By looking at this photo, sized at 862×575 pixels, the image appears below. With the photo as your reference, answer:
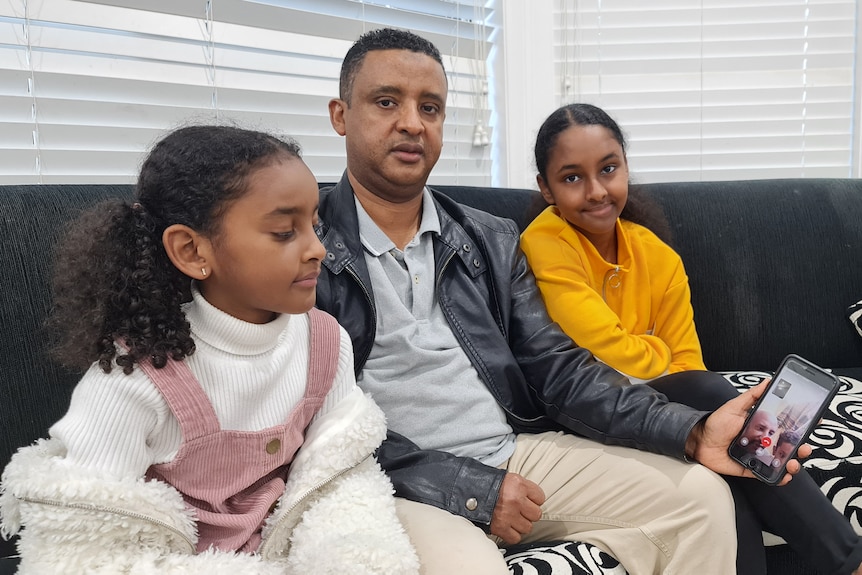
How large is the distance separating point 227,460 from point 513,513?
47 centimetres

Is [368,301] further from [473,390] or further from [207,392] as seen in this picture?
[207,392]

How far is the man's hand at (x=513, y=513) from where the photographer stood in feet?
3.67

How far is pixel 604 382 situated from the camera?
1.28 metres

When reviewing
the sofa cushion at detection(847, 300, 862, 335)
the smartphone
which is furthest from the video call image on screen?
the sofa cushion at detection(847, 300, 862, 335)

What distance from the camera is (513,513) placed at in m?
1.12

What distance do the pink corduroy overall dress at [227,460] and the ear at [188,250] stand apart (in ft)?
0.42

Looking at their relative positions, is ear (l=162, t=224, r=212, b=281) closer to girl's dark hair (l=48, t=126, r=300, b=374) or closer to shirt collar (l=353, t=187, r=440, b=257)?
girl's dark hair (l=48, t=126, r=300, b=374)

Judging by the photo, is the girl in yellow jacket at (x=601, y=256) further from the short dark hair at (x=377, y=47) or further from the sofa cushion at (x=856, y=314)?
the sofa cushion at (x=856, y=314)

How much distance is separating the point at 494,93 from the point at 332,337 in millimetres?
1532

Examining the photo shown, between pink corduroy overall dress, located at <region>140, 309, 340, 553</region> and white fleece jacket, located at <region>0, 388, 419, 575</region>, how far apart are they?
0.09 feet

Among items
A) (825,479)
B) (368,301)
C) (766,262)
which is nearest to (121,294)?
(368,301)

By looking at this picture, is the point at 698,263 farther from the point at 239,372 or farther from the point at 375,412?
the point at 239,372

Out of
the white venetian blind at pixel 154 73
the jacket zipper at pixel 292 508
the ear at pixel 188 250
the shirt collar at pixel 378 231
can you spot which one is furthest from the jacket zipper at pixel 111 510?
the white venetian blind at pixel 154 73

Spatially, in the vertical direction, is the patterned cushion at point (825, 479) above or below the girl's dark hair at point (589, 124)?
below
